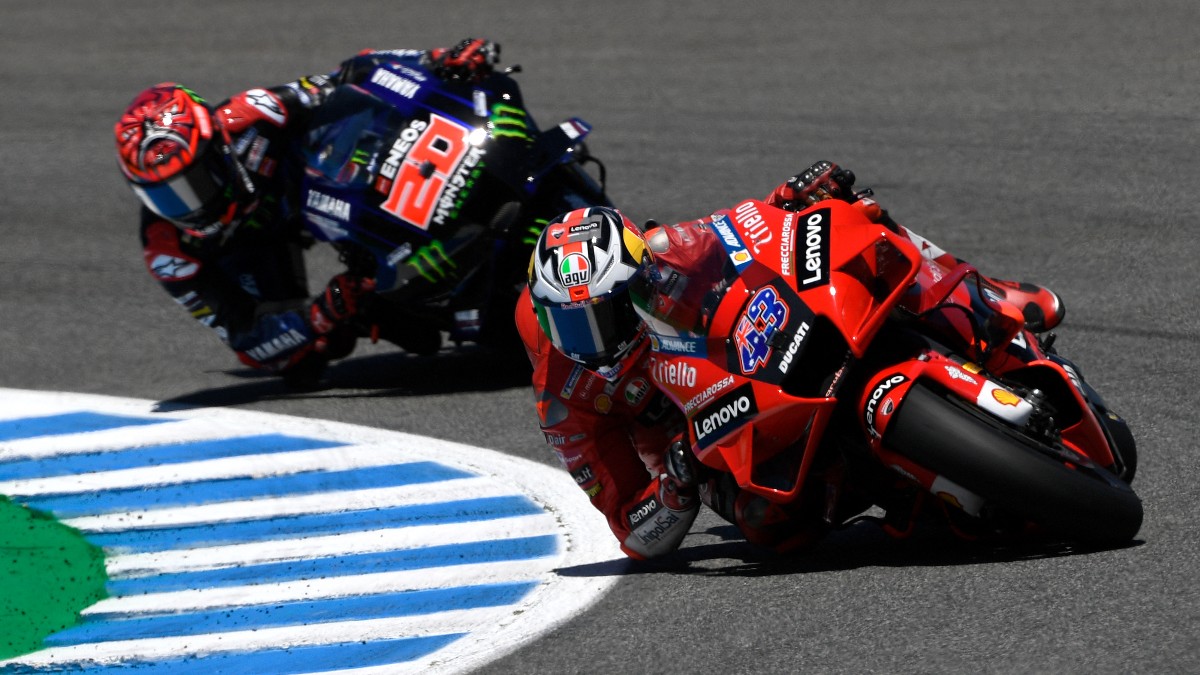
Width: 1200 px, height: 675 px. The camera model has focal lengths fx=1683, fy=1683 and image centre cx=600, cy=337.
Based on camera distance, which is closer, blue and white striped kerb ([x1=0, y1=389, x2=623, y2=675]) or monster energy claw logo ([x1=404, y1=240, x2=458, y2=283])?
blue and white striped kerb ([x1=0, y1=389, x2=623, y2=675])

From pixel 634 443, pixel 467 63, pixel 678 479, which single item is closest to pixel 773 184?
pixel 467 63

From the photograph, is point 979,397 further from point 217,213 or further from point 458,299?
point 217,213

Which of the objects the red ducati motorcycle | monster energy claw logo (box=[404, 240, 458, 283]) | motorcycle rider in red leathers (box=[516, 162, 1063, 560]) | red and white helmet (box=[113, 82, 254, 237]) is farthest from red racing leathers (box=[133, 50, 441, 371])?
the red ducati motorcycle

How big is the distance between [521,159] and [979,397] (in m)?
4.05

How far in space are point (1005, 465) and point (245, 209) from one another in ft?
17.2

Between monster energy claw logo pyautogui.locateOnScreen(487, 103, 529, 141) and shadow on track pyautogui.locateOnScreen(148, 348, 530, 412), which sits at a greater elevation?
monster energy claw logo pyautogui.locateOnScreen(487, 103, 529, 141)

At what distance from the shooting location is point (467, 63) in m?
9.16

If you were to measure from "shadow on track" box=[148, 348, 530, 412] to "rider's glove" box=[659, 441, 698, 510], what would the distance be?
3.20 m

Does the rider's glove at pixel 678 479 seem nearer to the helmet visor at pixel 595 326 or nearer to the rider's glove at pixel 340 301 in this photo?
the helmet visor at pixel 595 326

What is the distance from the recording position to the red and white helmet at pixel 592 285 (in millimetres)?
5484

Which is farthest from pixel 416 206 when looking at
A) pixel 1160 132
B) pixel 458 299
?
pixel 1160 132

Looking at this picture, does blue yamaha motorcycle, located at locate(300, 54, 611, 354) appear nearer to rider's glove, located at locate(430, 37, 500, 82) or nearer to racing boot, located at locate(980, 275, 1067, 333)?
rider's glove, located at locate(430, 37, 500, 82)

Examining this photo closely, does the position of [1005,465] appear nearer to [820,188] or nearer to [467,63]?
[820,188]

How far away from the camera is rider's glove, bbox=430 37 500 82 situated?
9.16 m
